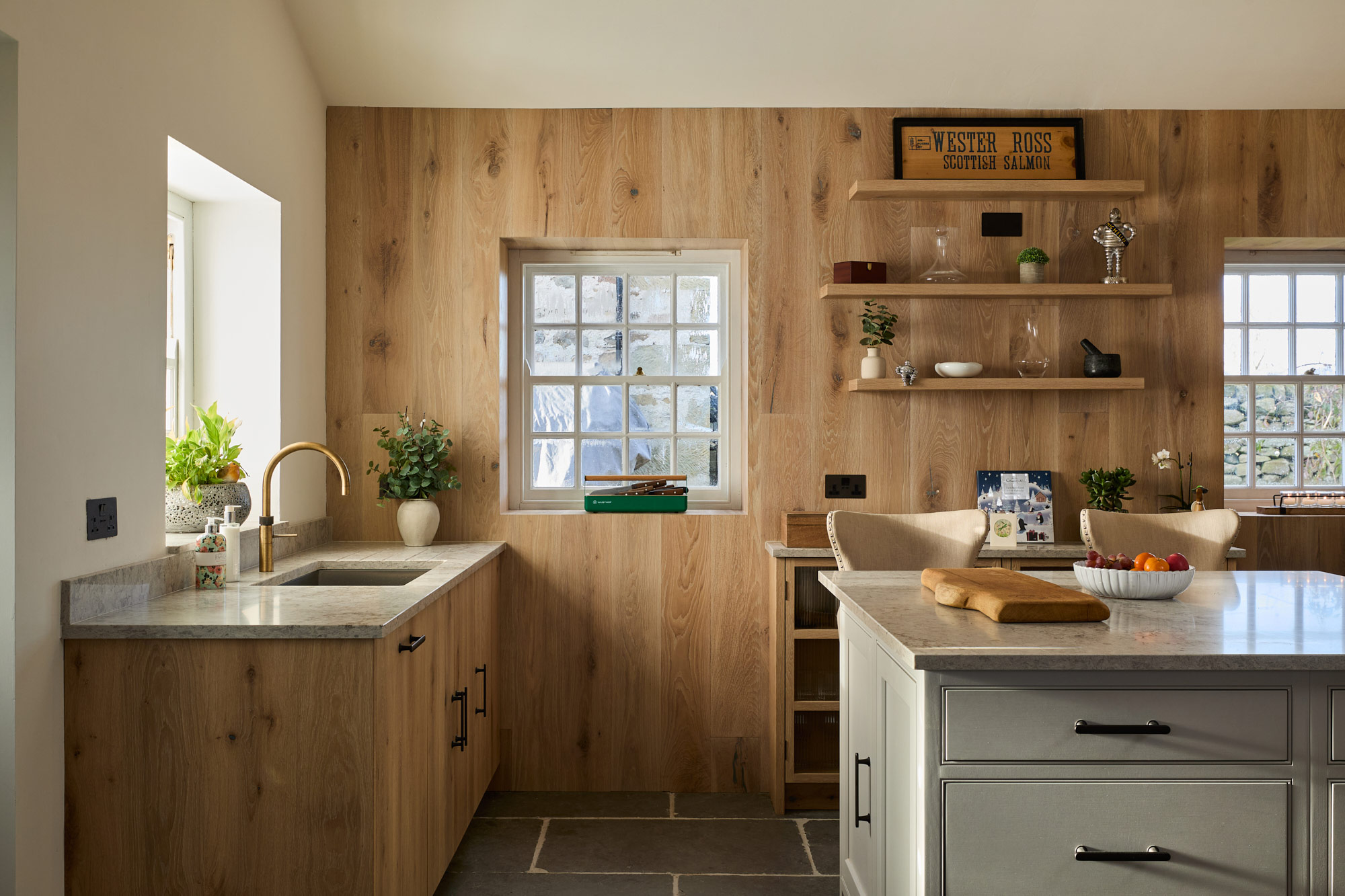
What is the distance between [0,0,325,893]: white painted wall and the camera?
5.96ft

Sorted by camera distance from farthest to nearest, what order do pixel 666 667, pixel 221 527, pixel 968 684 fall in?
pixel 666 667
pixel 221 527
pixel 968 684

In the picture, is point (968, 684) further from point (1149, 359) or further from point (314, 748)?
point (1149, 359)

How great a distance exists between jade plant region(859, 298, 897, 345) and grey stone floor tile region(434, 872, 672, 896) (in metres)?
1.94

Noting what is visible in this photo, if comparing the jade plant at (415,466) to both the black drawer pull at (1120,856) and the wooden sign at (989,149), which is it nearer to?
the wooden sign at (989,149)

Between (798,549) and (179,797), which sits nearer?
(179,797)

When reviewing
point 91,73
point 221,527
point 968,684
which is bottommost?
point 968,684

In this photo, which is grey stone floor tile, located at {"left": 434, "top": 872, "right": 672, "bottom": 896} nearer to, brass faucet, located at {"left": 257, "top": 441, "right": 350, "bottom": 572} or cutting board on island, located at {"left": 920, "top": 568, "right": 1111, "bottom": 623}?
brass faucet, located at {"left": 257, "top": 441, "right": 350, "bottom": 572}

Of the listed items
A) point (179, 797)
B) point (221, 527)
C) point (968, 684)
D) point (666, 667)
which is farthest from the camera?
point (666, 667)

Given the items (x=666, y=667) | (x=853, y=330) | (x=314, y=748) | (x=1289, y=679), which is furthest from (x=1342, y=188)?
(x=314, y=748)

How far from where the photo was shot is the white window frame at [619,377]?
142 inches

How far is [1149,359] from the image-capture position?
348 cm

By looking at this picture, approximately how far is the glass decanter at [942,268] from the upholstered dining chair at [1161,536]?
1.03 m

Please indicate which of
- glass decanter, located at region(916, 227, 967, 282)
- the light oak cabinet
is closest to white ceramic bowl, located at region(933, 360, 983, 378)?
glass decanter, located at region(916, 227, 967, 282)

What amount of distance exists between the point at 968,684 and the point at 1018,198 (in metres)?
2.47
